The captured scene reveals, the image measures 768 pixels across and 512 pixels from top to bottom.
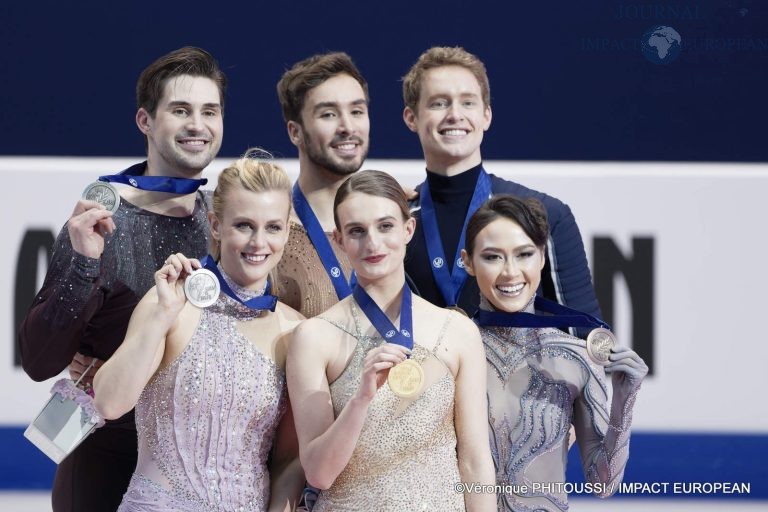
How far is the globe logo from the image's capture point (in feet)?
14.9

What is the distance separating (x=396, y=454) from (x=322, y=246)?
0.84 meters

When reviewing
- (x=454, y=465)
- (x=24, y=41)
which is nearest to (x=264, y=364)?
(x=454, y=465)

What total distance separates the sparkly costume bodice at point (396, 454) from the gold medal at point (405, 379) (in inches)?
4.8

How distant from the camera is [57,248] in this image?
3.25 m

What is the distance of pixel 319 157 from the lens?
3.49 m

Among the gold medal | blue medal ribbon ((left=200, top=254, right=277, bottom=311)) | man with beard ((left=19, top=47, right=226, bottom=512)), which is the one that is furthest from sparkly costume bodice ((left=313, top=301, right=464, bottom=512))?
man with beard ((left=19, top=47, right=226, bottom=512))

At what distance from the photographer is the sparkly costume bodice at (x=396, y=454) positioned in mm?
2705

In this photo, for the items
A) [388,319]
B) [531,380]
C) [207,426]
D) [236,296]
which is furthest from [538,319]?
[207,426]

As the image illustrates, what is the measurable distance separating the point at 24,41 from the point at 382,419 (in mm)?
2698

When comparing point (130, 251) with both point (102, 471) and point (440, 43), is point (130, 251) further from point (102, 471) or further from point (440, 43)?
point (440, 43)

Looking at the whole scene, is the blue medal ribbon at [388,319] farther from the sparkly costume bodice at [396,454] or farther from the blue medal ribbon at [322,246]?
the blue medal ribbon at [322,246]

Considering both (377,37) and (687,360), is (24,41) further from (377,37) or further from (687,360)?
(687,360)

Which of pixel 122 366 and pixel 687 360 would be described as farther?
pixel 687 360

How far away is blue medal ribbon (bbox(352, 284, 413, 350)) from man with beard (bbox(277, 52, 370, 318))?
1.69 feet
